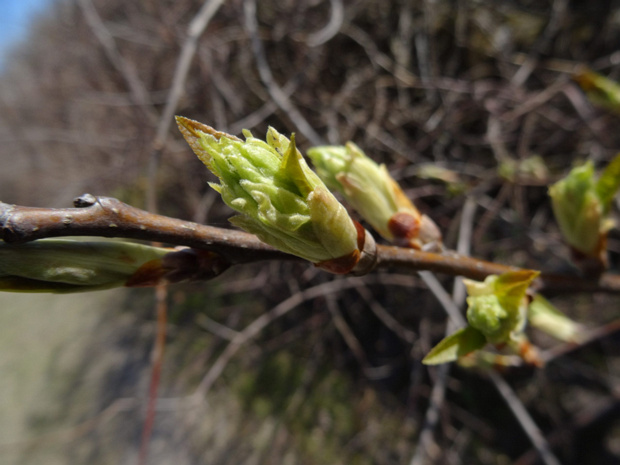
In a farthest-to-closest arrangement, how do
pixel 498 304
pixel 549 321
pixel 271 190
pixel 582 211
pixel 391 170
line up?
pixel 391 170
pixel 549 321
pixel 582 211
pixel 498 304
pixel 271 190

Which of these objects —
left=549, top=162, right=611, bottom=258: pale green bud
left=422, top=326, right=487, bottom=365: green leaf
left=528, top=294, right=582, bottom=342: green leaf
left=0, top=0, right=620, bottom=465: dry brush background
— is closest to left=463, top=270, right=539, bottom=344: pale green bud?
left=422, top=326, right=487, bottom=365: green leaf

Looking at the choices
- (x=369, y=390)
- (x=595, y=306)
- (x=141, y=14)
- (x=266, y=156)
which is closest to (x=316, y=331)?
(x=369, y=390)

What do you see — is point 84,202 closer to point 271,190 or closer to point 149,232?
point 149,232

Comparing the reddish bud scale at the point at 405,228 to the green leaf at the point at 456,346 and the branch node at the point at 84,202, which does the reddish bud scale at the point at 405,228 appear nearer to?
the green leaf at the point at 456,346

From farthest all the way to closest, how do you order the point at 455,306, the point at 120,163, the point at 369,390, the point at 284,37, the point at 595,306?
the point at 120,163 → the point at 369,390 → the point at 284,37 → the point at 595,306 → the point at 455,306

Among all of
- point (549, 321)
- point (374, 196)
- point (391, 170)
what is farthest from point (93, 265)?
point (391, 170)

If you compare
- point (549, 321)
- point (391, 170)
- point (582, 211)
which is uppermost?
point (582, 211)

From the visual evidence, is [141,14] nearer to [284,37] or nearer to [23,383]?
[284,37]
